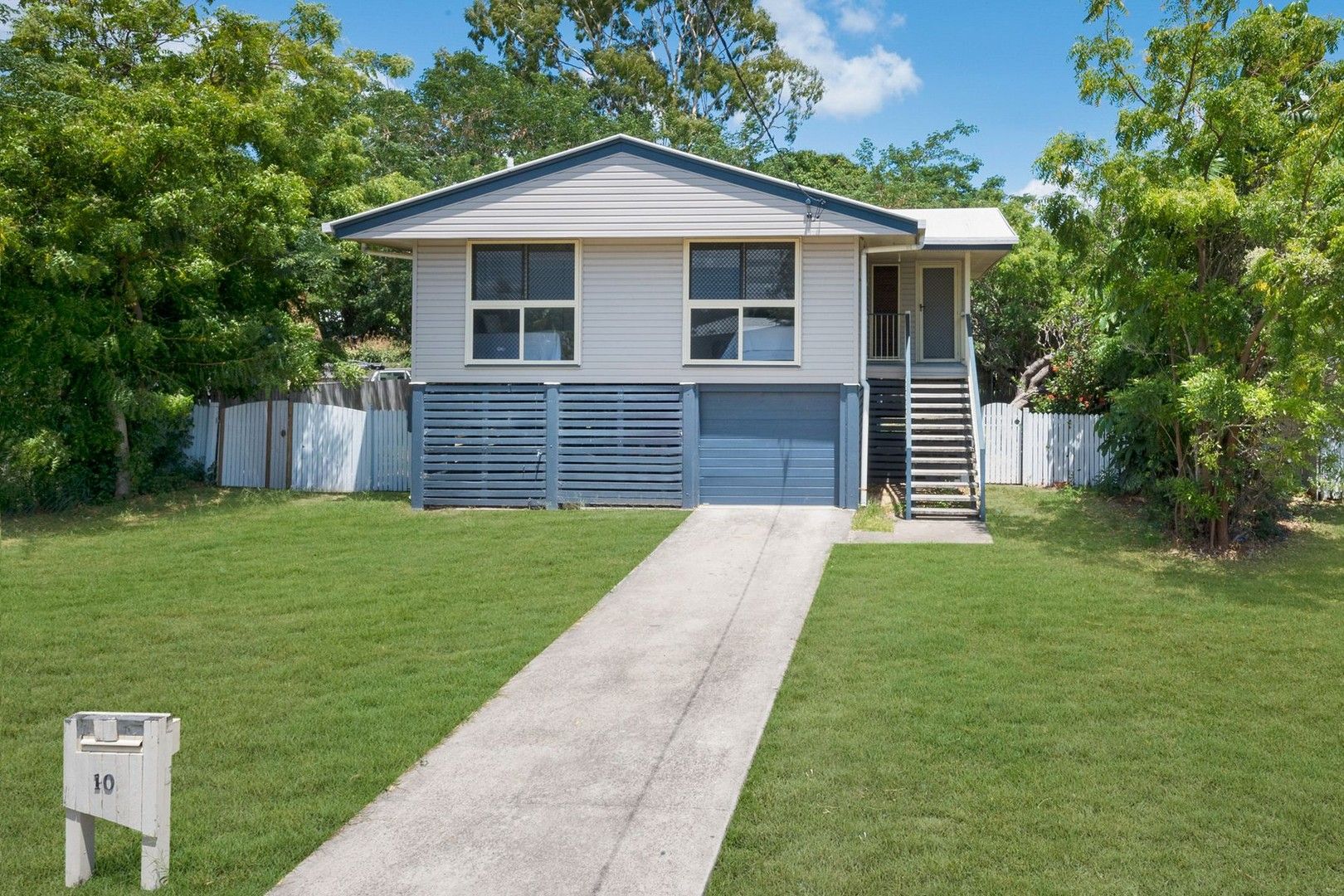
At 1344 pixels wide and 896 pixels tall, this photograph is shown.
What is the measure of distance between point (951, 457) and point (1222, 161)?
519 cm

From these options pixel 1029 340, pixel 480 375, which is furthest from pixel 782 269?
pixel 1029 340

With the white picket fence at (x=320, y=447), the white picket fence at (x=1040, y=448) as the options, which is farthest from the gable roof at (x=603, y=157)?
the white picket fence at (x=1040, y=448)

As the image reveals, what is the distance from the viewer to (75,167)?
46.1 feet

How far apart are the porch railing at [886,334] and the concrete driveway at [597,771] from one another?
929cm

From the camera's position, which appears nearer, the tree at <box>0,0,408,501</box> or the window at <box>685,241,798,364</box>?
the tree at <box>0,0,408,501</box>

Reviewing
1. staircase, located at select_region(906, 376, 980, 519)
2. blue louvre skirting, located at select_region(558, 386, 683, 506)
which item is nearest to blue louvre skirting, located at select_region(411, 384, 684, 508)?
blue louvre skirting, located at select_region(558, 386, 683, 506)

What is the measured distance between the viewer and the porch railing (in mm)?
18203

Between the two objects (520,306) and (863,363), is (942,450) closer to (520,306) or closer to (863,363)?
(863,363)

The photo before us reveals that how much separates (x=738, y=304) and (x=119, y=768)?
11786 millimetres

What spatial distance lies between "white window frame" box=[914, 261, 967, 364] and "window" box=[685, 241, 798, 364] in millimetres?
3930

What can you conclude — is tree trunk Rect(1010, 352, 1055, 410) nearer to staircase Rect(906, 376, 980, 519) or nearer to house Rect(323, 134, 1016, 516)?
staircase Rect(906, 376, 980, 519)

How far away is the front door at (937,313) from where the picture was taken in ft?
60.3

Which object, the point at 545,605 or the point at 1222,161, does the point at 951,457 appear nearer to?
the point at 1222,161

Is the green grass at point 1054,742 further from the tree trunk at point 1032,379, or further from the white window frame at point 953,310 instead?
the tree trunk at point 1032,379
